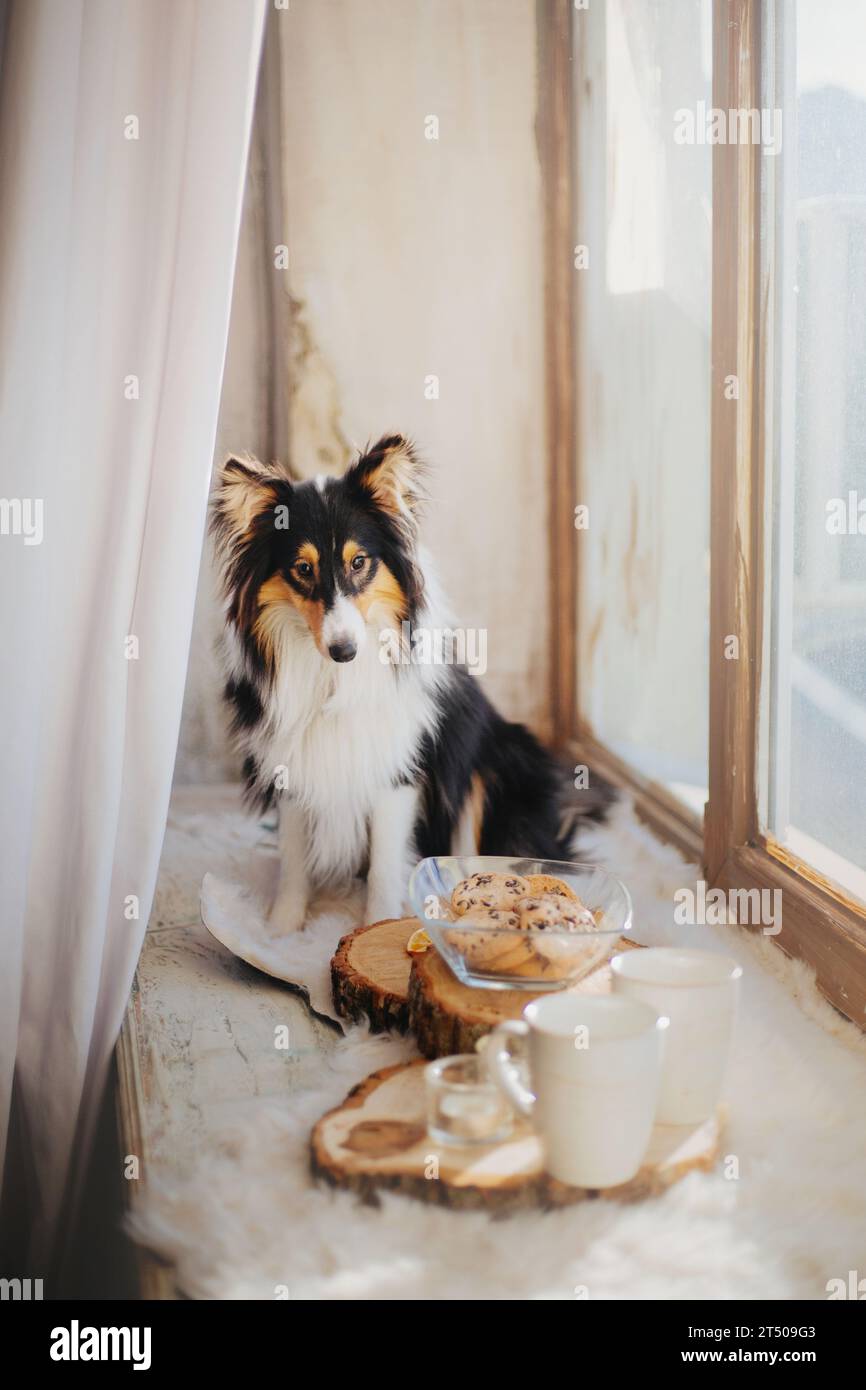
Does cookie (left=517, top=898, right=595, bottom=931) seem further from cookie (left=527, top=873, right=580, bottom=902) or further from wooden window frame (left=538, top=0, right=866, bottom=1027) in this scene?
wooden window frame (left=538, top=0, right=866, bottom=1027)

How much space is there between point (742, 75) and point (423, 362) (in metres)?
1.07

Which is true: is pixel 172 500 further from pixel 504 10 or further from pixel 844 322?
pixel 504 10

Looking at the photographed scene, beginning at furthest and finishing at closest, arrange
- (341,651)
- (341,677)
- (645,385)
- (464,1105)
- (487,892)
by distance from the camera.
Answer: (645,385), (341,677), (341,651), (487,892), (464,1105)

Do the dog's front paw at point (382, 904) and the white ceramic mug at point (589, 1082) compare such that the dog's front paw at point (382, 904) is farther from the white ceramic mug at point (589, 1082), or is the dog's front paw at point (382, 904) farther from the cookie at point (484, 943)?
the white ceramic mug at point (589, 1082)

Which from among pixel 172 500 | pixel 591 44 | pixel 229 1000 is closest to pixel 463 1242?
pixel 229 1000

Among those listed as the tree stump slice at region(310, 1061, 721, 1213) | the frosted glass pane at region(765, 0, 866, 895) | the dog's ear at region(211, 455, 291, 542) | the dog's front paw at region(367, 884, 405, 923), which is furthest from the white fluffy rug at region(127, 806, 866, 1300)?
the dog's ear at region(211, 455, 291, 542)

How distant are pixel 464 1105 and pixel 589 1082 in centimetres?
16

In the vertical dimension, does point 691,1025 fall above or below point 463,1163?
above

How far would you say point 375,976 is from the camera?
143 centimetres

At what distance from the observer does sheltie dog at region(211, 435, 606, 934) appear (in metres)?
1.65

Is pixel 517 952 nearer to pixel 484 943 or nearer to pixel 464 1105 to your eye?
pixel 484 943

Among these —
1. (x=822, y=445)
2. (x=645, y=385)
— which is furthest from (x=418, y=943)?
(x=645, y=385)

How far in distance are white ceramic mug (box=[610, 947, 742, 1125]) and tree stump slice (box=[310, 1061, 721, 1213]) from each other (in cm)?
3

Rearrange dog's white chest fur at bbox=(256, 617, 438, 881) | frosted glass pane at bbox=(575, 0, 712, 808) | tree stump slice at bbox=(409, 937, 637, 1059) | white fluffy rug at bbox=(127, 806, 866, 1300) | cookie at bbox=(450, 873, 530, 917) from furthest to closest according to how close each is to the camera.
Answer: frosted glass pane at bbox=(575, 0, 712, 808) < dog's white chest fur at bbox=(256, 617, 438, 881) < cookie at bbox=(450, 873, 530, 917) < tree stump slice at bbox=(409, 937, 637, 1059) < white fluffy rug at bbox=(127, 806, 866, 1300)
